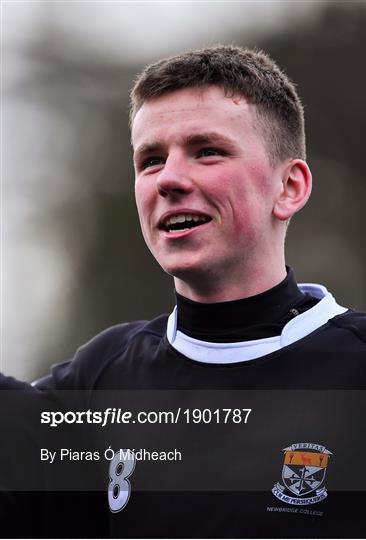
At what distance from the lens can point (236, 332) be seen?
10.2 feet

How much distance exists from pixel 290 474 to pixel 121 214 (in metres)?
16.8

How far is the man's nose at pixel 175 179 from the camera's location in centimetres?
297

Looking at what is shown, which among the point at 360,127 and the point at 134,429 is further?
the point at 360,127

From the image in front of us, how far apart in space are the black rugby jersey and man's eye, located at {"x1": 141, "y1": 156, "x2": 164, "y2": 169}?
62 centimetres

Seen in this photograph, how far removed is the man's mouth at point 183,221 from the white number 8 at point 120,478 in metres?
0.79

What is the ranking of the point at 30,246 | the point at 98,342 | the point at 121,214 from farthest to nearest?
the point at 121,214 → the point at 30,246 → the point at 98,342

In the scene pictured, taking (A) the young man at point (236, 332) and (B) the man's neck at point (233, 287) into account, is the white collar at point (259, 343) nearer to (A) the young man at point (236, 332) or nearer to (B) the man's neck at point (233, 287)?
(A) the young man at point (236, 332)

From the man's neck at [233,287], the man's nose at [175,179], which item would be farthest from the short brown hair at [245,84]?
the man's neck at [233,287]

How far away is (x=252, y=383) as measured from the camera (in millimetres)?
2998

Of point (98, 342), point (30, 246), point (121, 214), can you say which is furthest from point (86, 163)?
point (98, 342)

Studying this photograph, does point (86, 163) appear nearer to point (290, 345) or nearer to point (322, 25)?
point (322, 25)

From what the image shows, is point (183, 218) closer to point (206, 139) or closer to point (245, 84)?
point (206, 139)

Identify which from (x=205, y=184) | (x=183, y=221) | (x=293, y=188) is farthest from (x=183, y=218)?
(x=293, y=188)

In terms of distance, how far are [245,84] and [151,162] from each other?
1.39 ft
